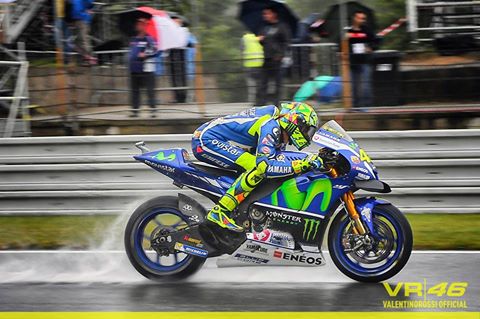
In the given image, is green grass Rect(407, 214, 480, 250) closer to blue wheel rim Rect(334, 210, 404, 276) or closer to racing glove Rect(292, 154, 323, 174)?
blue wheel rim Rect(334, 210, 404, 276)

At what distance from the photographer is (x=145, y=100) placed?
10.8 meters

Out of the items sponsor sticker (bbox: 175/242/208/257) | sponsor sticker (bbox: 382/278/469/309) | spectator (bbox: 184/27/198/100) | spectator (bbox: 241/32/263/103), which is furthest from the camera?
spectator (bbox: 184/27/198/100)

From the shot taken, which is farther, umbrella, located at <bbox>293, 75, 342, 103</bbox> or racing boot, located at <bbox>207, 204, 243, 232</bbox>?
umbrella, located at <bbox>293, 75, 342, 103</bbox>

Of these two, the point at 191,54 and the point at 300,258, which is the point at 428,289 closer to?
the point at 300,258

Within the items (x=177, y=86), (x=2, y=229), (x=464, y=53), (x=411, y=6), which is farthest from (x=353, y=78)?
(x=2, y=229)

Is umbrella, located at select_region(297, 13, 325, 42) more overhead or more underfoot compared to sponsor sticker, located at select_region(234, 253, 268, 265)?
more overhead

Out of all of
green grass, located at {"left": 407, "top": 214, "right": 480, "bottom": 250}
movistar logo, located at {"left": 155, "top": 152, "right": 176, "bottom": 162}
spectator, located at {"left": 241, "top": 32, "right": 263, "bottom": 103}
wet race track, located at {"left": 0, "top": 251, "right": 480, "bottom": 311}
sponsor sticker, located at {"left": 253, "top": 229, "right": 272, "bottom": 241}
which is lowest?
green grass, located at {"left": 407, "top": 214, "right": 480, "bottom": 250}

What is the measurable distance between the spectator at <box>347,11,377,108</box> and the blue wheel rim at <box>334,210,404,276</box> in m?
3.99

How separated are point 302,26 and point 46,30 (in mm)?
5260

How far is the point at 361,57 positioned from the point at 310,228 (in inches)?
179

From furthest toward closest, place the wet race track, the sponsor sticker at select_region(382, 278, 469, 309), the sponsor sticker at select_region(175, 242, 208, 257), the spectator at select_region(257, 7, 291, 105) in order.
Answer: the spectator at select_region(257, 7, 291, 105) → the sponsor sticker at select_region(175, 242, 208, 257) → the wet race track → the sponsor sticker at select_region(382, 278, 469, 309)

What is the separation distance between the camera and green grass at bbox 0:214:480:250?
836 cm

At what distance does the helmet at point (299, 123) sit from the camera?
6.74 meters

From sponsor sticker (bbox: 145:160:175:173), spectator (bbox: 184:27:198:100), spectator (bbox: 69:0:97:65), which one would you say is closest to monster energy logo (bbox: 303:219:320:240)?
sponsor sticker (bbox: 145:160:175:173)
